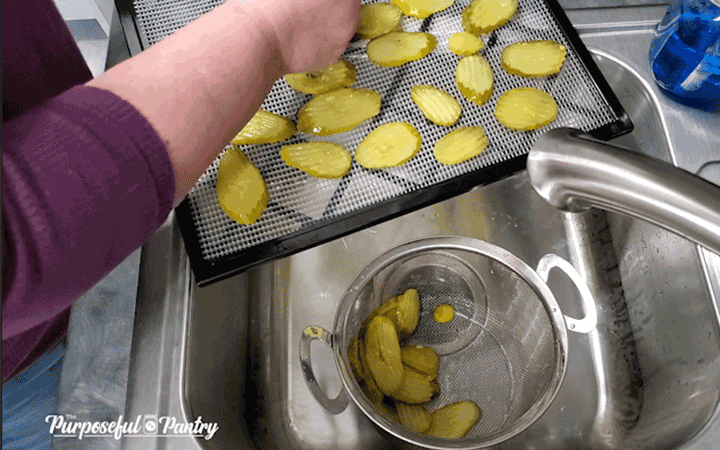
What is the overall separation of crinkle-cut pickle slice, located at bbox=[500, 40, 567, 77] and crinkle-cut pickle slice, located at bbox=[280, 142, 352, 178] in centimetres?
21

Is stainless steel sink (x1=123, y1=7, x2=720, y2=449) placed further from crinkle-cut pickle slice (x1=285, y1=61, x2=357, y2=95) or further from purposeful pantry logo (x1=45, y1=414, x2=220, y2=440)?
crinkle-cut pickle slice (x1=285, y1=61, x2=357, y2=95)

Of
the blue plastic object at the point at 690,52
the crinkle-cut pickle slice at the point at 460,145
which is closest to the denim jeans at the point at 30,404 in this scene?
the crinkle-cut pickle slice at the point at 460,145

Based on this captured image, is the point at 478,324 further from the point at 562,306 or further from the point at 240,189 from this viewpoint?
the point at 240,189

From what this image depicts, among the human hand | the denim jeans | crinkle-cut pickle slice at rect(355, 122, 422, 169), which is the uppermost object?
the human hand

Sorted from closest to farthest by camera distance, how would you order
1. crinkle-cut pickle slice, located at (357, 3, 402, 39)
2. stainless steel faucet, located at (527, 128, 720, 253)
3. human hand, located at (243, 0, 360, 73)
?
stainless steel faucet, located at (527, 128, 720, 253) < human hand, located at (243, 0, 360, 73) < crinkle-cut pickle slice, located at (357, 3, 402, 39)

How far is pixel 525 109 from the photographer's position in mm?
521

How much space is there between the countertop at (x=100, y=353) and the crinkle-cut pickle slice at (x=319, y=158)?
19 centimetres

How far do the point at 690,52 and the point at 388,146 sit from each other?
0.37m

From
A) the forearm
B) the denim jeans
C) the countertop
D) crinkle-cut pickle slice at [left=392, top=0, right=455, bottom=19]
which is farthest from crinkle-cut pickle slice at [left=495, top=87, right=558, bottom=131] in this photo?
the denim jeans

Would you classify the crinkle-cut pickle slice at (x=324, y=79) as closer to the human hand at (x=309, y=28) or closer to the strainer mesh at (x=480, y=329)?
the human hand at (x=309, y=28)

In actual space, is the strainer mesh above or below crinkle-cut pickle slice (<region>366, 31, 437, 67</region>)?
below

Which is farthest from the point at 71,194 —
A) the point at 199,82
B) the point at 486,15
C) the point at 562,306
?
the point at 562,306

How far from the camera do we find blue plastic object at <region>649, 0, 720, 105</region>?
1.82 ft

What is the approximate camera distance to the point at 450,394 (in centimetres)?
57
